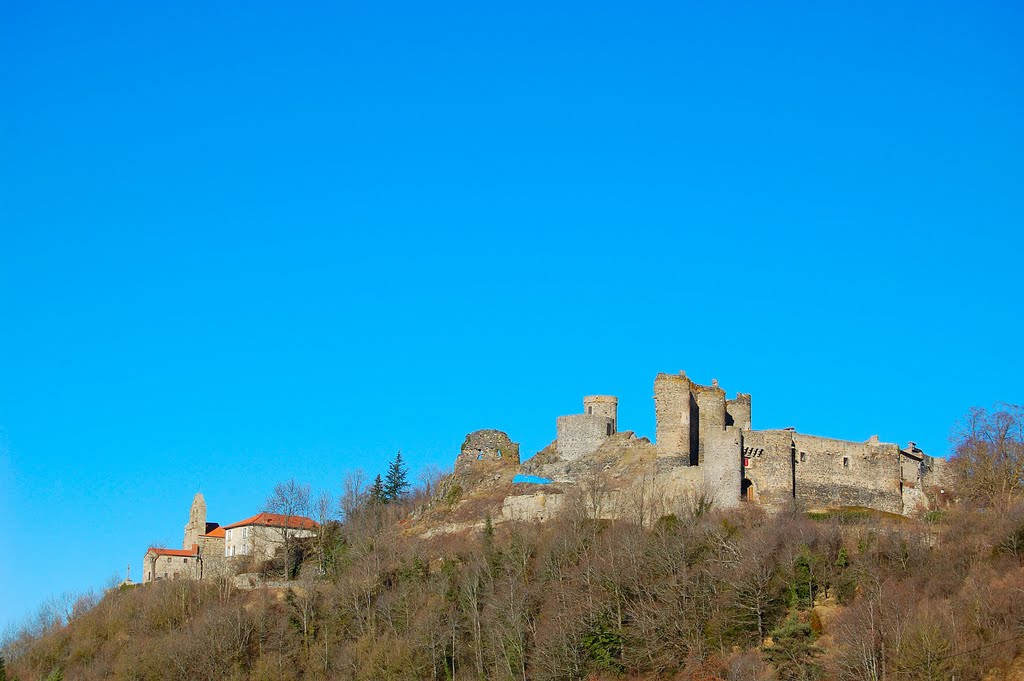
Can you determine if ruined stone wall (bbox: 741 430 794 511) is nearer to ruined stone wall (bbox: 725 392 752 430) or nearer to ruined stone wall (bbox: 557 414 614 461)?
ruined stone wall (bbox: 725 392 752 430)

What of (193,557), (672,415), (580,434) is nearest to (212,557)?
(193,557)

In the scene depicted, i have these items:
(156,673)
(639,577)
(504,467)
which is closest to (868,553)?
(639,577)

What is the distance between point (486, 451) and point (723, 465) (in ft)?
64.1

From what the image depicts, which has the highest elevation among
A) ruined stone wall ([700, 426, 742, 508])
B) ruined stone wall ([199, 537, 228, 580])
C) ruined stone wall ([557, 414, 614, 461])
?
ruined stone wall ([557, 414, 614, 461])

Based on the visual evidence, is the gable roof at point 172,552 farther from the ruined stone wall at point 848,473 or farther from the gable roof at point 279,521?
the ruined stone wall at point 848,473

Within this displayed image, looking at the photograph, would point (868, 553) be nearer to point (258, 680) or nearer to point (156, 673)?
point (258, 680)

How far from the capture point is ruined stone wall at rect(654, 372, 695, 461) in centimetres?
7706

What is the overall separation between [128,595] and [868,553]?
42.3m

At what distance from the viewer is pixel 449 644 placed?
6969 centimetres

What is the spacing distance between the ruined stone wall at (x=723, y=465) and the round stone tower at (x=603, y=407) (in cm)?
1023

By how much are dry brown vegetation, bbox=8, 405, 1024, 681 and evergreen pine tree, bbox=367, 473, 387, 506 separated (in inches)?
668

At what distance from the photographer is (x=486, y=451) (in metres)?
88.8

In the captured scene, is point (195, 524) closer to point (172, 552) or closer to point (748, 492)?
point (172, 552)

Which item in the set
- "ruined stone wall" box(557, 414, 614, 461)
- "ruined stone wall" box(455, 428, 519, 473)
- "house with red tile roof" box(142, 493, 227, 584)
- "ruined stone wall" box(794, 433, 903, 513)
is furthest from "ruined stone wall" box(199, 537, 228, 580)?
"ruined stone wall" box(794, 433, 903, 513)
